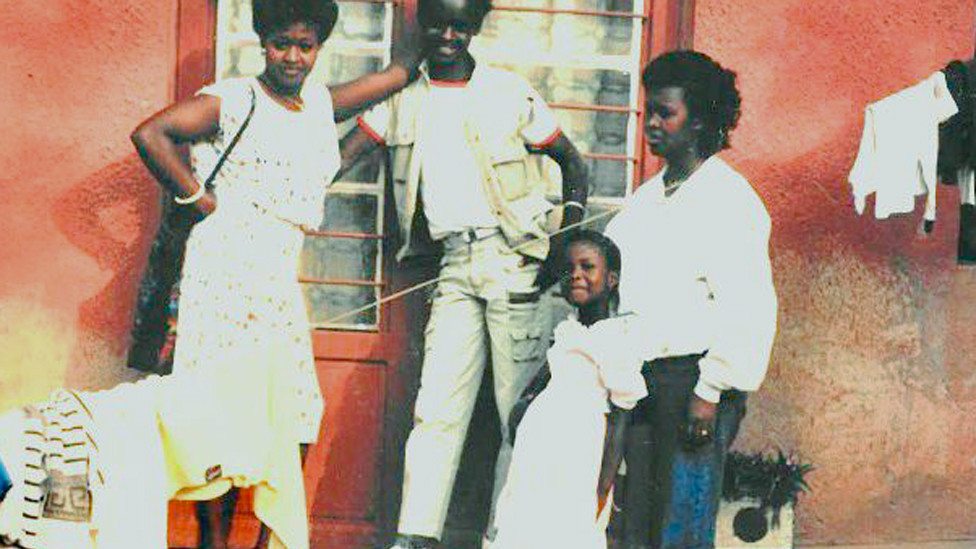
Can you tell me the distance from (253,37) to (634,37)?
1.42 metres

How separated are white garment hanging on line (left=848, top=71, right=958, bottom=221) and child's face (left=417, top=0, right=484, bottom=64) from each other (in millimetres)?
1439

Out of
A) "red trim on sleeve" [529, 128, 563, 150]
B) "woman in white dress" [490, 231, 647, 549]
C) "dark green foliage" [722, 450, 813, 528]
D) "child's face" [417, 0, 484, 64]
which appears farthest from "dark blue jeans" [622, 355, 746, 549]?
"child's face" [417, 0, 484, 64]

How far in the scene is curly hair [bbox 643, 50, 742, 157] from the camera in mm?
8844

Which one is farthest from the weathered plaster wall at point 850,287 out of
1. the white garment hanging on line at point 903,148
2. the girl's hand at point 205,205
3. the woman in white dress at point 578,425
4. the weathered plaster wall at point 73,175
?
the weathered plaster wall at point 73,175

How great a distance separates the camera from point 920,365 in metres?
9.93

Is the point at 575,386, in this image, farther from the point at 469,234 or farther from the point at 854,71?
the point at 854,71

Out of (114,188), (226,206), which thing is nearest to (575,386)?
(226,206)

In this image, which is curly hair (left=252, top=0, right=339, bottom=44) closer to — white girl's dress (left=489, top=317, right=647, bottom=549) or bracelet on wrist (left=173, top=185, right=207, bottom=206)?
bracelet on wrist (left=173, top=185, right=207, bottom=206)

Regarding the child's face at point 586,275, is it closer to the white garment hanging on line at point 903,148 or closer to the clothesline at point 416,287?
the clothesline at point 416,287

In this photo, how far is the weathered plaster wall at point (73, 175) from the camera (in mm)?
9578

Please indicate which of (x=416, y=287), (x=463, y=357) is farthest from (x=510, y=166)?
(x=463, y=357)

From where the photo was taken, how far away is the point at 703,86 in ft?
29.1

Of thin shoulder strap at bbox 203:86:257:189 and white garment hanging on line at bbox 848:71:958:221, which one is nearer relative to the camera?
thin shoulder strap at bbox 203:86:257:189

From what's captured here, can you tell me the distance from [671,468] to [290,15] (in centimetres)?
204
